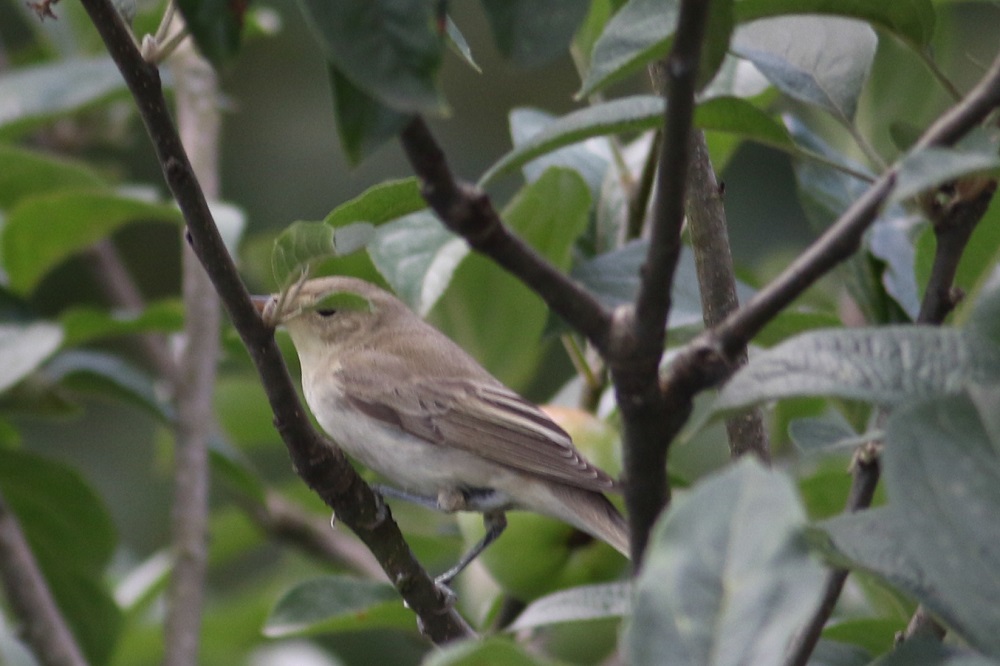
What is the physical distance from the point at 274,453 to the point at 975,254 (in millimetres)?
3517

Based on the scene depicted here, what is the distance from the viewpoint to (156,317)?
9.32ft

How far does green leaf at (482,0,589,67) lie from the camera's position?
948mm

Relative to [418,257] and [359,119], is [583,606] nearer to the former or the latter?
[418,257]

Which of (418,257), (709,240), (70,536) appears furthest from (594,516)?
(70,536)

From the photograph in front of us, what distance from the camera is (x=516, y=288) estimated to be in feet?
7.63

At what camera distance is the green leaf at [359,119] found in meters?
0.95

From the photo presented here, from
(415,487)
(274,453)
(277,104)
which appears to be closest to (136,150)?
(277,104)

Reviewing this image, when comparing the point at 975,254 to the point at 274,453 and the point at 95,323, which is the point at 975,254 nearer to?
the point at 95,323

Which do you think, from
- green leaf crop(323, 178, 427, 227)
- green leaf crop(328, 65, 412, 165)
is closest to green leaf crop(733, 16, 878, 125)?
green leaf crop(323, 178, 427, 227)

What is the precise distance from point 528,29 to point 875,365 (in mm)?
442

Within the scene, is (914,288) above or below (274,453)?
above

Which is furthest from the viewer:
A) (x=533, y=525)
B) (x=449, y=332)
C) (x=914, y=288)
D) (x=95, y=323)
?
(x=95, y=323)

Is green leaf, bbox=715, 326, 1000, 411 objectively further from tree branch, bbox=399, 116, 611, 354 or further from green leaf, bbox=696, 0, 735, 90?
green leaf, bbox=696, 0, 735, 90

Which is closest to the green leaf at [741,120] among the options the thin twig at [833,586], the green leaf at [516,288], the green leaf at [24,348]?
the thin twig at [833,586]
